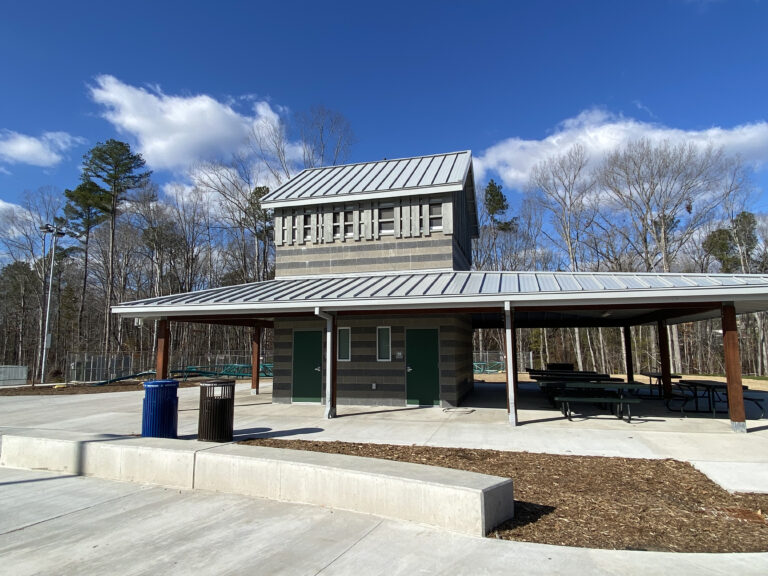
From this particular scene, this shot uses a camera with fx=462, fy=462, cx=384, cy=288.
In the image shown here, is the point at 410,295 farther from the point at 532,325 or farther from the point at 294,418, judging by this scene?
the point at 532,325

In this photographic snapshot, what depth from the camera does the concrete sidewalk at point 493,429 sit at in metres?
8.09

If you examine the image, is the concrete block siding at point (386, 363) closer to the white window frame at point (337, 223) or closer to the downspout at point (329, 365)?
the downspout at point (329, 365)

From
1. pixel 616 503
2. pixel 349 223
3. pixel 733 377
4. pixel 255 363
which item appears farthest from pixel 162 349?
pixel 733 377

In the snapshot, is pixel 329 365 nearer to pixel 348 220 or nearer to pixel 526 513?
pixel 348 220

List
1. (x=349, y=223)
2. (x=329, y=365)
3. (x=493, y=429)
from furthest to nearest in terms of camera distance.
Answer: (x=349, y=223)
(x=329, y=365)
(x=493, y=429)

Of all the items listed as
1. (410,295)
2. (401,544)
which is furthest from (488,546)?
(410,295)

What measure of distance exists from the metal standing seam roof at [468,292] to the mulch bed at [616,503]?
141 inches

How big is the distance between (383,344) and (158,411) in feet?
23.3

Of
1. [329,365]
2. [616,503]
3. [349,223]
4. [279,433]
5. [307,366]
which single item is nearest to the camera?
[616,503]

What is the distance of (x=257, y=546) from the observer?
4.30 metres

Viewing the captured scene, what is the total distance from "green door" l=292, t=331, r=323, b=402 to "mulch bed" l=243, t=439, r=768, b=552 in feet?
22.3

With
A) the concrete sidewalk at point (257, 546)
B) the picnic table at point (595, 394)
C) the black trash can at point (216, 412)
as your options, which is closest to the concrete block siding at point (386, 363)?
the picnic table at point (595, 394)

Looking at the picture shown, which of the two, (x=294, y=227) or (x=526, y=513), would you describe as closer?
(x=526, y=513)

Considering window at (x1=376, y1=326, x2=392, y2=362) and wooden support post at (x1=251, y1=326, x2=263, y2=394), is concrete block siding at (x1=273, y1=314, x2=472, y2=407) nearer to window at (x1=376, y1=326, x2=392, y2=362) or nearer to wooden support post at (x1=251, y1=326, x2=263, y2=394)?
window at (x1=376, y1=326, x2=392, y2=362)
